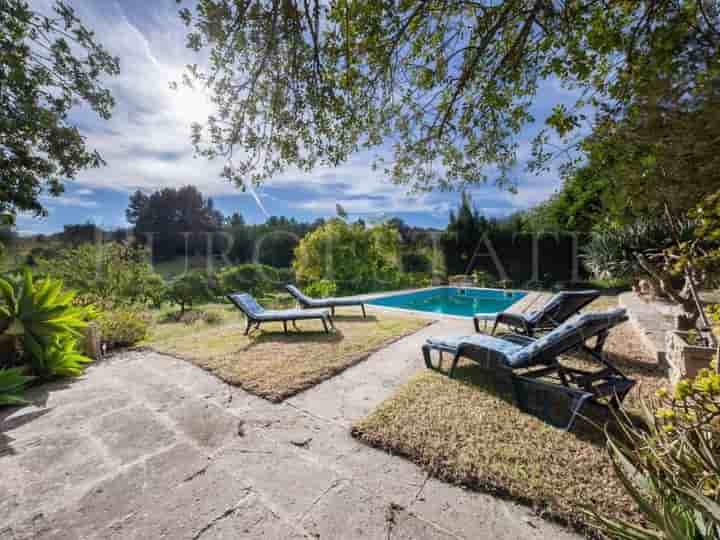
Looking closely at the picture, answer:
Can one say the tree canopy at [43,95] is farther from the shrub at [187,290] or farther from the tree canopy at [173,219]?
the tree canopy at [173,219]

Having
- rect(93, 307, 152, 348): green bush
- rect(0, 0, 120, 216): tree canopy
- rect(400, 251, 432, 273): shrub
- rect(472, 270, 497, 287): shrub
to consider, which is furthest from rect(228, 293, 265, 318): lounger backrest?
rect(400, 251, 432, 273): shrub

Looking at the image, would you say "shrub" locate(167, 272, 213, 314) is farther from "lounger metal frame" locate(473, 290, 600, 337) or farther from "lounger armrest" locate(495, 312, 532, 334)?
"lounger metal frame" locate(473, 290, 600, 337)

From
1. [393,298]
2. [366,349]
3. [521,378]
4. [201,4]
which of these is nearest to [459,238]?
[393,298]

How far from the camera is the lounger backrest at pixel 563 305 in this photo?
484 centimetres

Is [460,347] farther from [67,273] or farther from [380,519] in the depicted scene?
[67,273]

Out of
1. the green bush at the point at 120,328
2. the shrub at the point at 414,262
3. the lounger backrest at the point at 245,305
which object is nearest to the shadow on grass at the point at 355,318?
the lounger backrest at the point at 245,305

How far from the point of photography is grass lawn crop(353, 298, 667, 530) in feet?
5.91

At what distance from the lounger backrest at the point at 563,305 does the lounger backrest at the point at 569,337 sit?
1957 mm

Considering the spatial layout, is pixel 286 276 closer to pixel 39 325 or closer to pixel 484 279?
pixel 484 279

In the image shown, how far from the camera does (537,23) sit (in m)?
2.98

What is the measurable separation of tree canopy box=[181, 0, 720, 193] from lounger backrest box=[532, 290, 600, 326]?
2280 millimetres

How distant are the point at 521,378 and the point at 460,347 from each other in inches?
29.2

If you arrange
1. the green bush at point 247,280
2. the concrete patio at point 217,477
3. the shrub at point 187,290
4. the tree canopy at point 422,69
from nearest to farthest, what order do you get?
the concrete patio at point 217,477
the tree canopy at point 422,69
the shrub at point 187,290
the green bush at point 247,280

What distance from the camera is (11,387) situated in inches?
122
